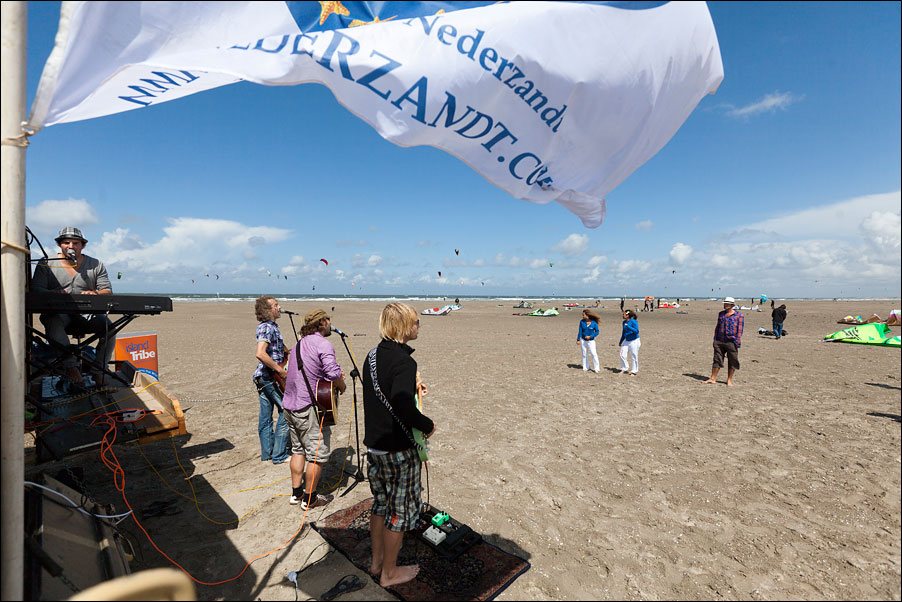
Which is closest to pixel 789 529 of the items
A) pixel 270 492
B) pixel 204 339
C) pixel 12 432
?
pixel 270 492

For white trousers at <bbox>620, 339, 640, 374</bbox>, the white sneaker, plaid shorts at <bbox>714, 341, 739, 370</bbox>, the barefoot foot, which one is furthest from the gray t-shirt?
plaid shorts at <bbox>714, 341, 739, 370</bbox>

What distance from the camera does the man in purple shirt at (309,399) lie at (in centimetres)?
410

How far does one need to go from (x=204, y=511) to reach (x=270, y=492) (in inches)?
27.2

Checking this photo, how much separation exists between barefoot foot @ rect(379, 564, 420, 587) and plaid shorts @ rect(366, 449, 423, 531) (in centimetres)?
50

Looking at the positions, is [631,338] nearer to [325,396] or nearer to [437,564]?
[437,564]

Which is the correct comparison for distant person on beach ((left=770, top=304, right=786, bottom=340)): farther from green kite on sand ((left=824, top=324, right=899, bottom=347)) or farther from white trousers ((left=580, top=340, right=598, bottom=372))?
white trousers ((left=580, top=340, right=598, bottom=372))

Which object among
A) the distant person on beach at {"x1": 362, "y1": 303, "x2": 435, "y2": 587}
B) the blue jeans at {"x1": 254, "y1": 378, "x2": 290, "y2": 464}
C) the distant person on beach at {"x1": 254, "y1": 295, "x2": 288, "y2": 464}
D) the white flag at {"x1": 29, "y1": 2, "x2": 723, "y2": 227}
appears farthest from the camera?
the blue jeans at {"x1": 254, "y1": 378, "x2": 290, "y2": 464}

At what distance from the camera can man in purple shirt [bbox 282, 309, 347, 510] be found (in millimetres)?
4102

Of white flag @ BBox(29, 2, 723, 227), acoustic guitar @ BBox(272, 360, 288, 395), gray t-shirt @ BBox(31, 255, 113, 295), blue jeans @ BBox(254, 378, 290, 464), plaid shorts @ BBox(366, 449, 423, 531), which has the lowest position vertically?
blue jeans @ BBox(254, 378, 290, 464)

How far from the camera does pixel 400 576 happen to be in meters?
3.31

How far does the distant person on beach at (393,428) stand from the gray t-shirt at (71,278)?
3.36 metres

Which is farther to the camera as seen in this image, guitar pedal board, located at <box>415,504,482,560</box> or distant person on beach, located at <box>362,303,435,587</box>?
guitar pedal board, located at <box>415,504,482,560</box>

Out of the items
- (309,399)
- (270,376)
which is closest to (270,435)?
(270,376)

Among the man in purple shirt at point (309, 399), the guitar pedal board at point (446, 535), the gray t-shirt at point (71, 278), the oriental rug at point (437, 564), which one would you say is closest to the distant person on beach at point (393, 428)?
the oriental rug at point (437, 564)
